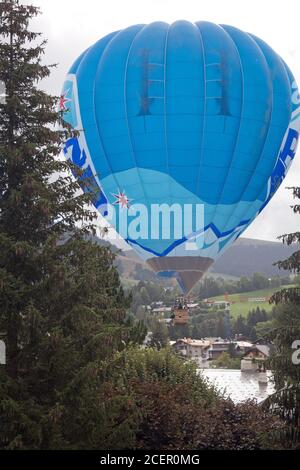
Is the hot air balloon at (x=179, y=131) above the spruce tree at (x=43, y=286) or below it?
above

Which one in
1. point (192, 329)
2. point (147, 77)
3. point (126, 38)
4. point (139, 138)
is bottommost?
point (192, 329)

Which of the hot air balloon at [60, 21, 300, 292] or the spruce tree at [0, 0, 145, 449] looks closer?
the spruce tree at [0, 0, 145, 449]

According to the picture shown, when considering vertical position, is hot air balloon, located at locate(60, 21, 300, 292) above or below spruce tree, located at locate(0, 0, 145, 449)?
above

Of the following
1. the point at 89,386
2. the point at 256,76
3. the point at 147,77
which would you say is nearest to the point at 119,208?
the point at 147,77

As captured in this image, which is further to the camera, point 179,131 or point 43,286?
point 179,131

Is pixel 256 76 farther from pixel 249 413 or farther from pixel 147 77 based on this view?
pixel 249 413
